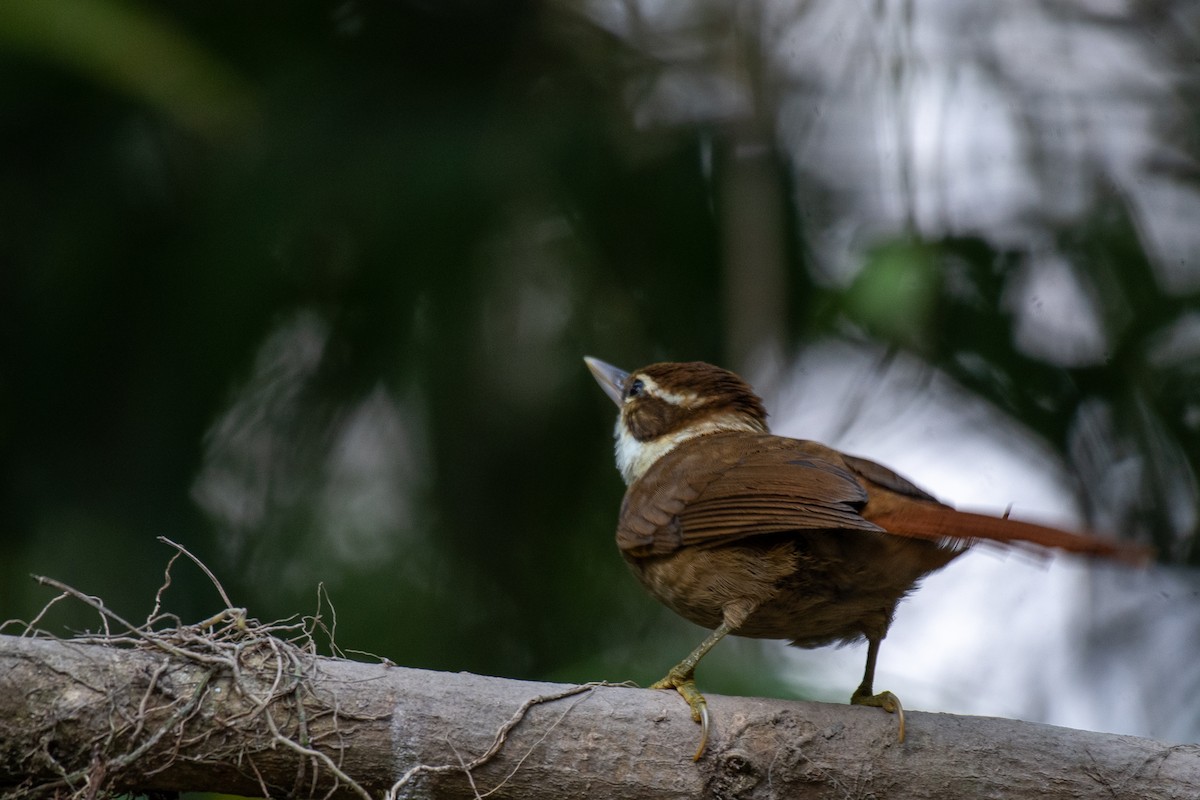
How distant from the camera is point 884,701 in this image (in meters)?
3.03

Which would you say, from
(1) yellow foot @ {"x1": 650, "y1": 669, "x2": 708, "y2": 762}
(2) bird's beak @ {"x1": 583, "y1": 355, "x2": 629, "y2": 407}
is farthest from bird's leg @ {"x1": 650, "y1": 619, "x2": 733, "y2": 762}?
(2) bird's beak @ {"x1": 583, "y1": 355, "x2": 629, "y2": 407}

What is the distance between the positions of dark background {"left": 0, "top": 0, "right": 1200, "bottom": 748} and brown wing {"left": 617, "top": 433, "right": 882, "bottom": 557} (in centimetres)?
133

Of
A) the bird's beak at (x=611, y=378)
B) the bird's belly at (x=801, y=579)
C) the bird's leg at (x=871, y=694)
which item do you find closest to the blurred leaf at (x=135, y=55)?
the bird's beak at (x=611, y=378)

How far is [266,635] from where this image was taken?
2715 mm

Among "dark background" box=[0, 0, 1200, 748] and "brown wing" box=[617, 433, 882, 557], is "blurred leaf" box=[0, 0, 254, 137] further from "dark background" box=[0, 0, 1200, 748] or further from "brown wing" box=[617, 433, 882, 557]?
"brown wing" box=[617, 433, 882, 557]

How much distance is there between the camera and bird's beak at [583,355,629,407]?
171 inches

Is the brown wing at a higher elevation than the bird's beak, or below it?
higher

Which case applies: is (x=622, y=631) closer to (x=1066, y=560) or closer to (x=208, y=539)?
(x=208, y=539)

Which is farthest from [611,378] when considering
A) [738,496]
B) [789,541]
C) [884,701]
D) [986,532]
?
[986,532]

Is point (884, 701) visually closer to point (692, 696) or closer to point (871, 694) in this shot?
point (871, 694)

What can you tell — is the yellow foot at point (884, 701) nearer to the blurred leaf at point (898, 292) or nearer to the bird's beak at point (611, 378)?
the bird's beak at point (611, 378)

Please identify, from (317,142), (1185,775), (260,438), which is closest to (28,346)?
(260,438)

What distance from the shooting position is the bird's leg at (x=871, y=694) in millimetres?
2983

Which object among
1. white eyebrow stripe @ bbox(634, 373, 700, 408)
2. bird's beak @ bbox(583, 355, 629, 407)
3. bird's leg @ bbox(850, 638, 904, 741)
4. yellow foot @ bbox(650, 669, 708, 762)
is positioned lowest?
bird's leg @ bbox(850, 638, 904, 741)
